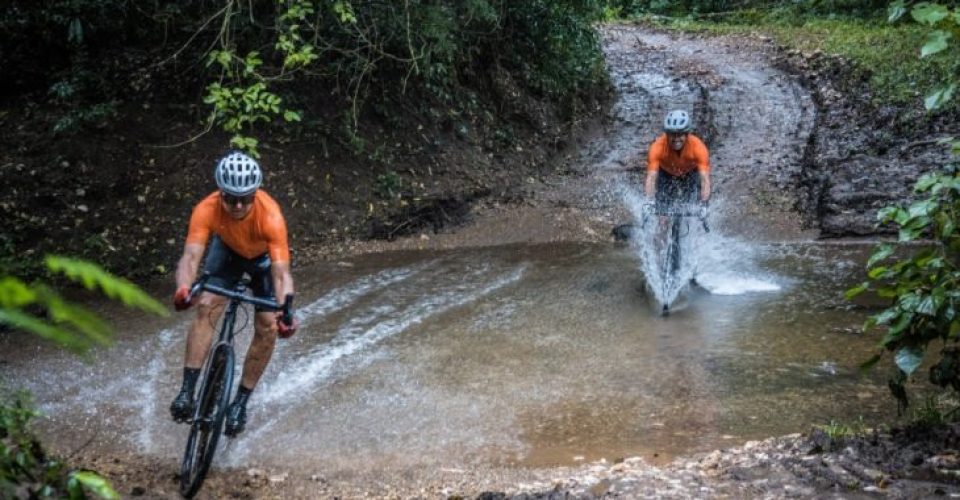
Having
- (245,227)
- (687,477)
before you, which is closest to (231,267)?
(245,227)

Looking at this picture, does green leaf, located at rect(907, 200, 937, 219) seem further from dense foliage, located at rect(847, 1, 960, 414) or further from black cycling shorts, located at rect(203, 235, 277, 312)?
black cycling shorts, located at rect(203, 235, 277, 312)

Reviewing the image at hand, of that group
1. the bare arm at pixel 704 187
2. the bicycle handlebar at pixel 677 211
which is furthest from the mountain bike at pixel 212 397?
the bare arm at pixel 704 187

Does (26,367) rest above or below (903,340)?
below

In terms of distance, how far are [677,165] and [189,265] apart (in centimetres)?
617

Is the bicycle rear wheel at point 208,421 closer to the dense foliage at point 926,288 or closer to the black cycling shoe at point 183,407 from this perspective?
the black cycling shoe at point 183,407

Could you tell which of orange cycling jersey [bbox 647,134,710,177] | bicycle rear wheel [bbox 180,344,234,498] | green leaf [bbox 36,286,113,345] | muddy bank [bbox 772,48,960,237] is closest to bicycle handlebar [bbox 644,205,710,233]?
orange cycling jersey [bbox 647,134,710,177]

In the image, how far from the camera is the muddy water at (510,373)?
7.02 m

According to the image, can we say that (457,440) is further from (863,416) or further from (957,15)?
(957,15)

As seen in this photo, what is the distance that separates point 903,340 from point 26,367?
7549 mm

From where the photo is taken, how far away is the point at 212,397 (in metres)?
6.27

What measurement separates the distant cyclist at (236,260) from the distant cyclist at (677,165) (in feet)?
15.8

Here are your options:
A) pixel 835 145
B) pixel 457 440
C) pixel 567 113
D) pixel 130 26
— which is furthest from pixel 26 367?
pixel 835 145

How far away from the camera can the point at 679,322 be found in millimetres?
9805

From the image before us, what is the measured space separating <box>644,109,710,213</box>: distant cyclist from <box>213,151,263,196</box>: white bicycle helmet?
5051mm
